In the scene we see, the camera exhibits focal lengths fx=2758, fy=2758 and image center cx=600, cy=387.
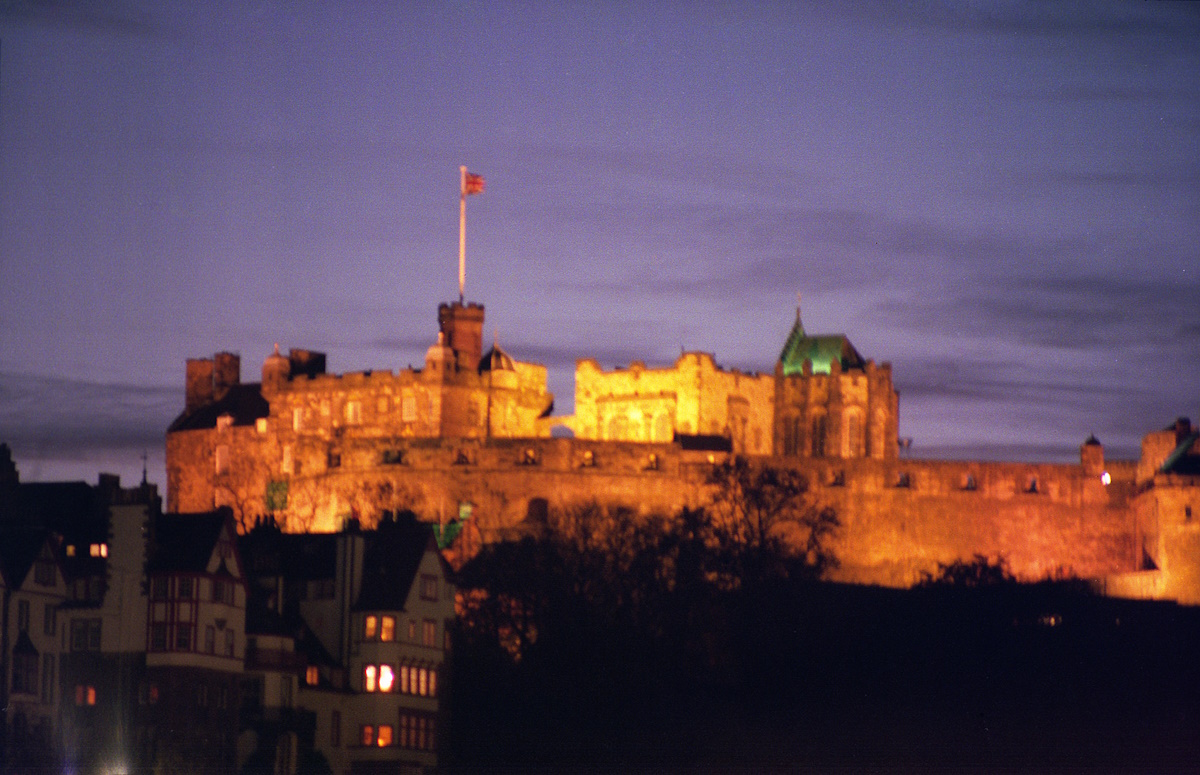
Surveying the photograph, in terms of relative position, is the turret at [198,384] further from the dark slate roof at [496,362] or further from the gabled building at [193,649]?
the gabled building at [193,649]

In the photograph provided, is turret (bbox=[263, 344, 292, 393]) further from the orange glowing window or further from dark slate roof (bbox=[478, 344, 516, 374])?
the orange glowing window

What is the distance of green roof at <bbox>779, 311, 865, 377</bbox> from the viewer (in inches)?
4722

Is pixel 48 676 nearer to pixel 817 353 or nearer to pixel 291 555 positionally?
pixel 291 555

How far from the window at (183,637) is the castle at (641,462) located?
117 ft

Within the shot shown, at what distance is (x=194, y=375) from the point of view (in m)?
118

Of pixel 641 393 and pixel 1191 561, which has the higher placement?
pixel 641 393

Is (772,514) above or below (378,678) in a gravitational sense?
above

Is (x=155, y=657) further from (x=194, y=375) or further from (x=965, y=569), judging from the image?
(x=194, y=375)

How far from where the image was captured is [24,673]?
6538 cm

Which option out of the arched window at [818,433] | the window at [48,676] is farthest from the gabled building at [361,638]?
the arched window at [818,433]

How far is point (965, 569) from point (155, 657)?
4410cm

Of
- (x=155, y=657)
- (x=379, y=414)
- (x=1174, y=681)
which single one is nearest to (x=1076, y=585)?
(x=1174, y=681)

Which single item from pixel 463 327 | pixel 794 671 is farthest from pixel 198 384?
pixel 794 671

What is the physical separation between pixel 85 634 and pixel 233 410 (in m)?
48.7
